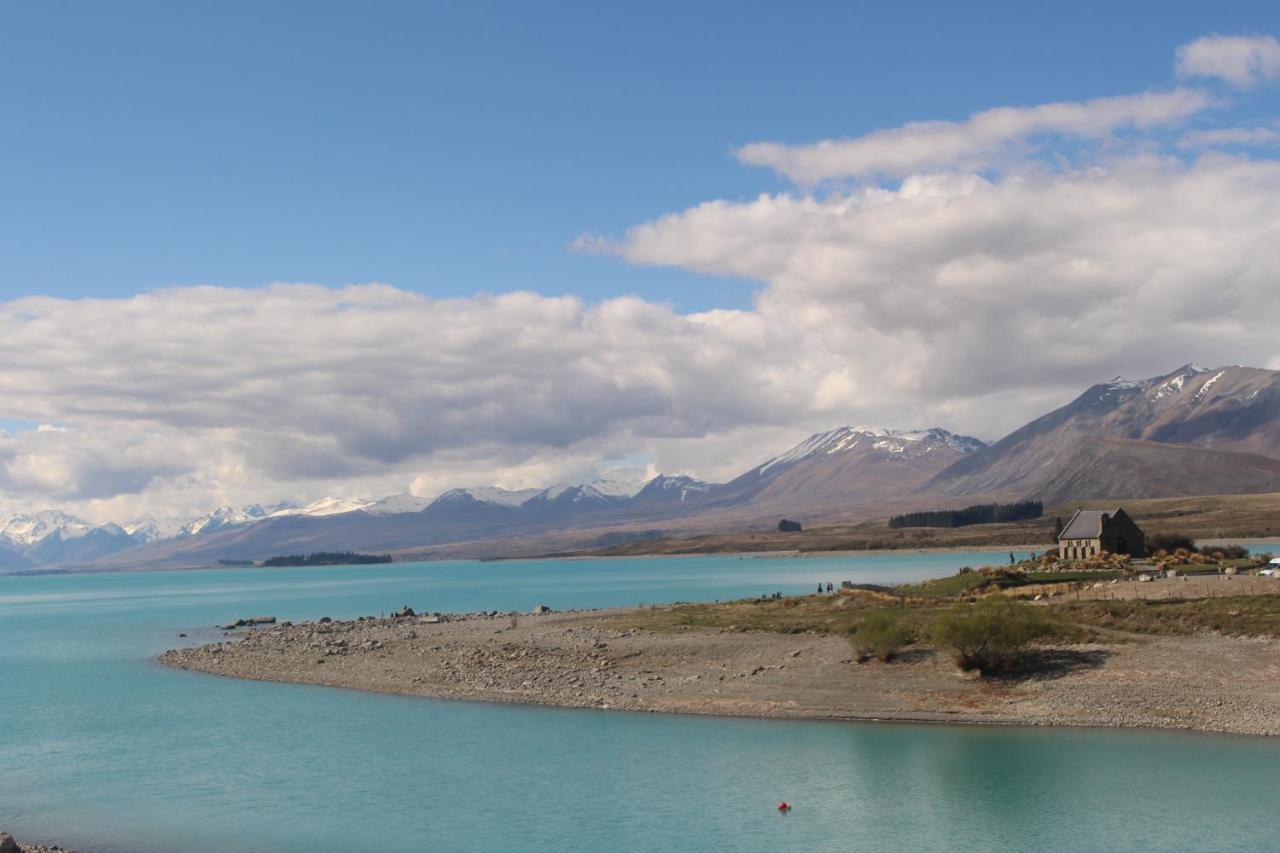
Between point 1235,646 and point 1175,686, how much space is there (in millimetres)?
6004

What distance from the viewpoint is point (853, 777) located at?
42.2 meters

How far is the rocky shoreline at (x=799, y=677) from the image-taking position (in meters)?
48.7

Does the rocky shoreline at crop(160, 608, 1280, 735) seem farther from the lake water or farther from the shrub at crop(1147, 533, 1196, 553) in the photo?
the shrub at crop(1147, 533, 1196, 553)

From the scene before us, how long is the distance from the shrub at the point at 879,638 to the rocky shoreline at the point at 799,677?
656 mm

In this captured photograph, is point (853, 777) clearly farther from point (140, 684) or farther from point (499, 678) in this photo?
point (140, 684)

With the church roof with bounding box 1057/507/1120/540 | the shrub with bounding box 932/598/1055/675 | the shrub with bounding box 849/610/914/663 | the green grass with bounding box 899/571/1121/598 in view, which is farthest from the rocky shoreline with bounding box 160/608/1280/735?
the church roof with bounding box 1057/507/1120/540

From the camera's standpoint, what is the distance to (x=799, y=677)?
5678 cm

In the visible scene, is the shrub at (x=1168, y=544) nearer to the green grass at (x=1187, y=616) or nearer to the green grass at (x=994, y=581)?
the green grass at (x=994, y=581)

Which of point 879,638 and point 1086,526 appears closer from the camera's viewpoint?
point 879,638

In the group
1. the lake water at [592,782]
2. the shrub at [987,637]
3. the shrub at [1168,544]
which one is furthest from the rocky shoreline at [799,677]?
the shrub at [1168,544]

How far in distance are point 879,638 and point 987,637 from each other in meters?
5.63

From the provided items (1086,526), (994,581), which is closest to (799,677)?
(994,581)

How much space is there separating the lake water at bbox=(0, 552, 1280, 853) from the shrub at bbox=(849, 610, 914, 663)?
26.6 ft

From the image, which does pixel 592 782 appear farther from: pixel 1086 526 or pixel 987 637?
pixel 1086 526
